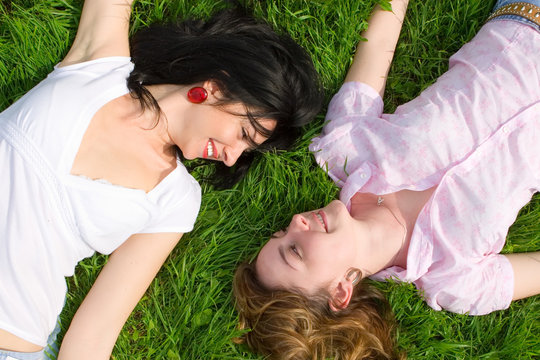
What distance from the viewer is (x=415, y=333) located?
3000 mm

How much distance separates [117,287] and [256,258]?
0.79 meters

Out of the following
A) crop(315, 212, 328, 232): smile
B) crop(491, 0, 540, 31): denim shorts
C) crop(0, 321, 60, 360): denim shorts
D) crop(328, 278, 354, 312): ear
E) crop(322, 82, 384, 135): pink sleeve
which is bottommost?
crop(0, 321, 60, 360): denim shorts

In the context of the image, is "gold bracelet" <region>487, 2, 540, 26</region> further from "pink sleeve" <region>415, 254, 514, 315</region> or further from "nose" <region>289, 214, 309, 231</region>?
"nose" <region>289, 214, 309, 231</region>

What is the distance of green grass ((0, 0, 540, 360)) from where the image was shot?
2.95 metres

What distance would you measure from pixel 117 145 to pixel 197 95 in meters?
0.48

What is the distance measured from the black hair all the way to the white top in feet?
0.69

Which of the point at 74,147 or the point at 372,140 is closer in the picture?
the point at 74,147

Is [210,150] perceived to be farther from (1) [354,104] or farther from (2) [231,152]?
(1) [354,104]

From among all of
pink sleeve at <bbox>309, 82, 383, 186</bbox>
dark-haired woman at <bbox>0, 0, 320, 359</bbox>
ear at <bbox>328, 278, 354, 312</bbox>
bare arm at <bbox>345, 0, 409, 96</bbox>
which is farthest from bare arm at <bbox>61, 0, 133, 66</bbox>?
ear at <bbox>328, 278, 354, 312</bbox>

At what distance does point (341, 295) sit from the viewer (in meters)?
2.69

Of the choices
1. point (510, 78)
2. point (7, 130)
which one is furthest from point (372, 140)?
point (7, 130)

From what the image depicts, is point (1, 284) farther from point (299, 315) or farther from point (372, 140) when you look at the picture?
point (372, 140)

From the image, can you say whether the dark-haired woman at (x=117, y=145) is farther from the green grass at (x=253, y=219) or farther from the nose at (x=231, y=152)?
the green grass at (x=253, y=219)

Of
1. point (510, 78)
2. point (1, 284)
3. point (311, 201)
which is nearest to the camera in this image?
point (1, 284)
